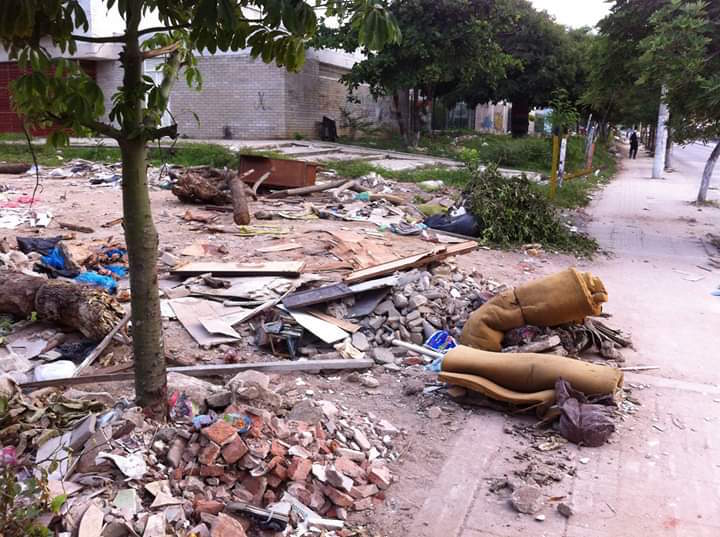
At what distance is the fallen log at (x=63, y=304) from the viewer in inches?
210

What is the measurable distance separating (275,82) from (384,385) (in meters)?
21.0

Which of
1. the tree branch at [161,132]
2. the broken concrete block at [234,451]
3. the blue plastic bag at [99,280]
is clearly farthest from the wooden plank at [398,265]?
the tree branch at [161,132]

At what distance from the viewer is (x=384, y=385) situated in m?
5.17

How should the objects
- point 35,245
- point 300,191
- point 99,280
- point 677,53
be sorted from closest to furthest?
point 99,280 < point 35,245 < point 677,53 < point 300,191

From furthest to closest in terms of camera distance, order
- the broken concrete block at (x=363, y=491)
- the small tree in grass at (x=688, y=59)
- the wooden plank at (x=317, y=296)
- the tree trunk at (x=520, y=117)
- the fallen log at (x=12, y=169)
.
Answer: the tree trunk at (x=520, y=117) → the fallen log at (x=12, y=169) → the small tree in grass at (x=688, y=59) → the wooden plank at (x=317, y=296) → the broken concrete block at (x=363, y=491)

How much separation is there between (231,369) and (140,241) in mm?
1809

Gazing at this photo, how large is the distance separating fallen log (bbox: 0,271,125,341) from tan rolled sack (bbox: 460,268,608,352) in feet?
10.1

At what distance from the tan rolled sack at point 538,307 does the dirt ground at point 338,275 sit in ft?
2.21

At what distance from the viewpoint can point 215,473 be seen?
11.0 feet

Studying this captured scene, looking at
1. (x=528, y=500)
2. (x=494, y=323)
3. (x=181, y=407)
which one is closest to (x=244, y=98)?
(x=494, y=323)

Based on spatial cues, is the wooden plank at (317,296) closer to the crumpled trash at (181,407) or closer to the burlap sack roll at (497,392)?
the burlap sack roll at (497,392)

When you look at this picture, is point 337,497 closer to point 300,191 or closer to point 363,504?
point 363,504

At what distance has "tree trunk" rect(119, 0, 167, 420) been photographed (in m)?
3.18

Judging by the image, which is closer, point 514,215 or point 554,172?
point 514,215
